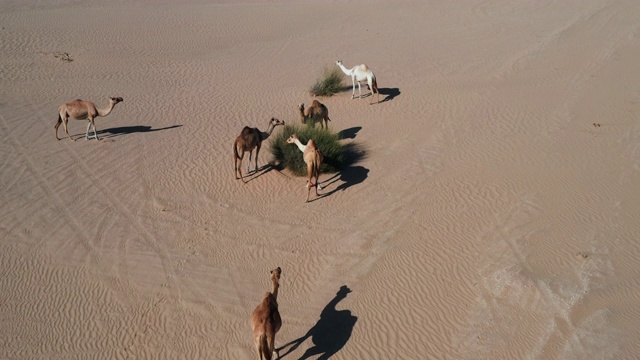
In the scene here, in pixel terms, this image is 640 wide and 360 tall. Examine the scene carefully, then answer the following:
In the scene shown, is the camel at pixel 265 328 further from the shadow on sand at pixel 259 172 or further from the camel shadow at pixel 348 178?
the shadow on sand at pixel 259 172

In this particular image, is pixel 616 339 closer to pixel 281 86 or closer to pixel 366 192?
pixel 366 192

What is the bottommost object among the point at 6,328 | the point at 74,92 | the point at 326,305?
the point at 326,305

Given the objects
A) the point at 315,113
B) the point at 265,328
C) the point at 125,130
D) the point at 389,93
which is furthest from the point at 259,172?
the point at 389,93

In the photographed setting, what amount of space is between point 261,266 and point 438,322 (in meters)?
3.45

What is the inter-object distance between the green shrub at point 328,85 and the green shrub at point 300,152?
18.0 feet

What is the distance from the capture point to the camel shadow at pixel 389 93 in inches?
762

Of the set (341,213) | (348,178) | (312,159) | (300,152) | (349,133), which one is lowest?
(341,213)

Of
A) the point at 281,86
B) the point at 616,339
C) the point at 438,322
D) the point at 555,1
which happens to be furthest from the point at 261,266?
the point at 555,1

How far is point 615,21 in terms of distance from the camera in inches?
1061

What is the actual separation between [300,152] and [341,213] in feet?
8.07

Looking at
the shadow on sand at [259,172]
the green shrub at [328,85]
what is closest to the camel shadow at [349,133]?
the shadow on sand at [259,172]

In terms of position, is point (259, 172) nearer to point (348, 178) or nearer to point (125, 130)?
point (348, 178)

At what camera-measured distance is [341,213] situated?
1217cm

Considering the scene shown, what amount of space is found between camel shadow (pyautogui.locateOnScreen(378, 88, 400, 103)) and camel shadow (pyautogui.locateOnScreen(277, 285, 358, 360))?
36.3 feet
